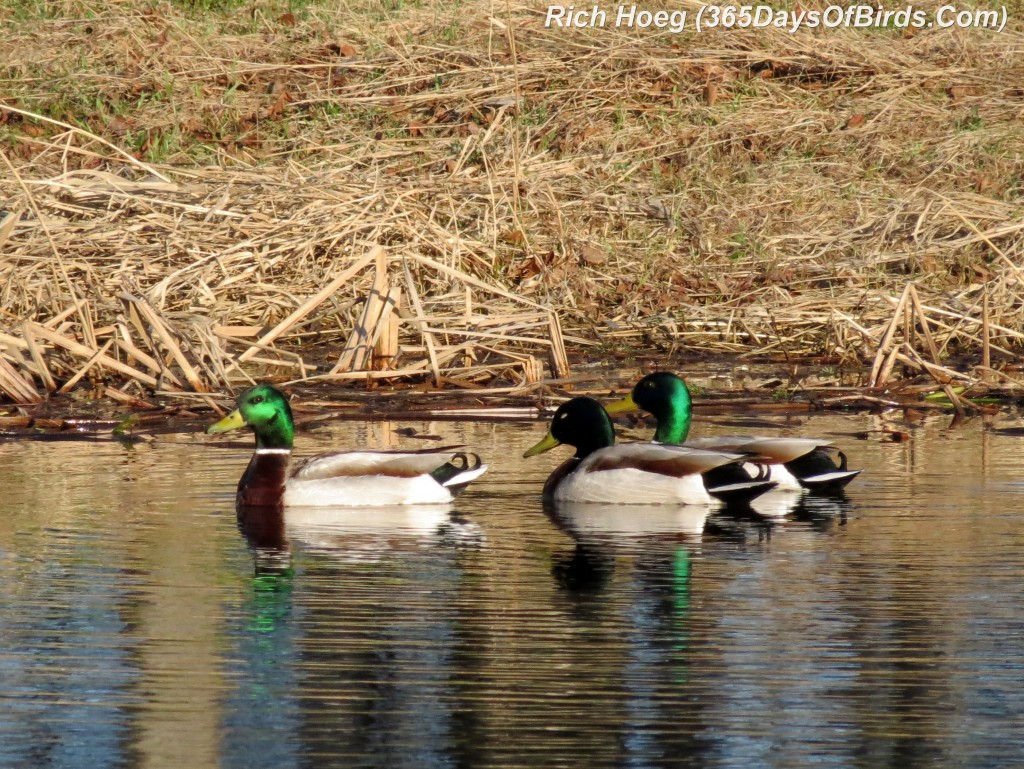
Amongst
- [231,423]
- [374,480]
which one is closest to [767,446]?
[374,480]

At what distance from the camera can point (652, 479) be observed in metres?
8.41

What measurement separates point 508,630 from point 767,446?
2947mm

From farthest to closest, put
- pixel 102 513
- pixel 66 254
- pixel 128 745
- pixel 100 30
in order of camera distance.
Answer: pixel 100 30 < pixel 66 254 < pixel 102 513 < pixel 128 745

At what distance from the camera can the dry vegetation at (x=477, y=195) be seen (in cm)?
1143

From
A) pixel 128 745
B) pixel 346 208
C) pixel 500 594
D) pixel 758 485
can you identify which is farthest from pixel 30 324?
pixel 128 745

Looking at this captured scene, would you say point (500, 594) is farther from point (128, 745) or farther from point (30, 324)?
point (30, 324)

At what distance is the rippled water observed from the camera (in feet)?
15.1

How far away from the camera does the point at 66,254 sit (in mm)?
12383

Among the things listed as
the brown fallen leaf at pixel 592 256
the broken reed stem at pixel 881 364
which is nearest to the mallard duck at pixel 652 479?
the broken reed stem at pixel 881 364

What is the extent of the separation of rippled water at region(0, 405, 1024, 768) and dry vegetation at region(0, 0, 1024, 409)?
9.75ft

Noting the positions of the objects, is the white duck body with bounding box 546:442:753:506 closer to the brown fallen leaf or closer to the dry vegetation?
the dry vegetation

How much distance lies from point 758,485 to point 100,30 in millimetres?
12498

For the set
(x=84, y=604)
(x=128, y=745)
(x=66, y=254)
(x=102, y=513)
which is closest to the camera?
(x=128, y=745)

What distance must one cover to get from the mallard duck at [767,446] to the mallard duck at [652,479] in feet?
0.47
